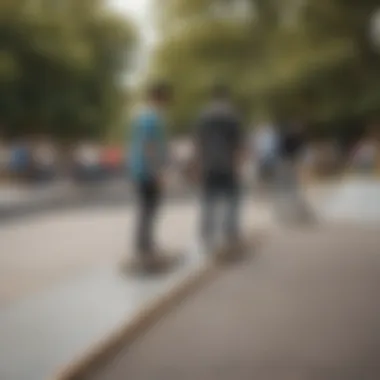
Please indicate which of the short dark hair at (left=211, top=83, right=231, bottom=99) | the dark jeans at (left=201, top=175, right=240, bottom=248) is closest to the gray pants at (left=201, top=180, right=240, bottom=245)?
the dark jeans at (left=201, top=175, right=240, bottom=248)

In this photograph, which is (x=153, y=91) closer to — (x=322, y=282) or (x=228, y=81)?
(x=228, y=81)

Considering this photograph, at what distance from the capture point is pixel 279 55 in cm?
153

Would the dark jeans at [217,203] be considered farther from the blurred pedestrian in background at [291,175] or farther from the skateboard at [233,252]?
the blurred pedestrian in background at [291,175]

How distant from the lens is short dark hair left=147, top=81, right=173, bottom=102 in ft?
5.37

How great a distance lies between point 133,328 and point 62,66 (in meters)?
0.51

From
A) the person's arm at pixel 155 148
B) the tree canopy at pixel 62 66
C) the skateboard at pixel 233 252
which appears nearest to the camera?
the tree canopy at pixel 62 66

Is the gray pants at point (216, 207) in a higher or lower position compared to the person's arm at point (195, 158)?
lower

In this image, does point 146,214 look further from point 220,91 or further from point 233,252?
point 220,91

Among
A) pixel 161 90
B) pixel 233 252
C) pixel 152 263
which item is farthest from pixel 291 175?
pixel 233 252

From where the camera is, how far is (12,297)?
6.35 ft

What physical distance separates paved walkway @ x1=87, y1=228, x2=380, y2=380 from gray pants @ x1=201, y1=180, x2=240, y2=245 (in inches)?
16.9

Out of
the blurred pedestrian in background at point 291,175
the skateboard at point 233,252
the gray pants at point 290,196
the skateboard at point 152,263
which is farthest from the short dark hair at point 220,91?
the skateboard at point 233,252

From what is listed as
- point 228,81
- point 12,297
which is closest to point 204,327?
point 12,297

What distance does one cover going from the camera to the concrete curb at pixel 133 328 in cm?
157
